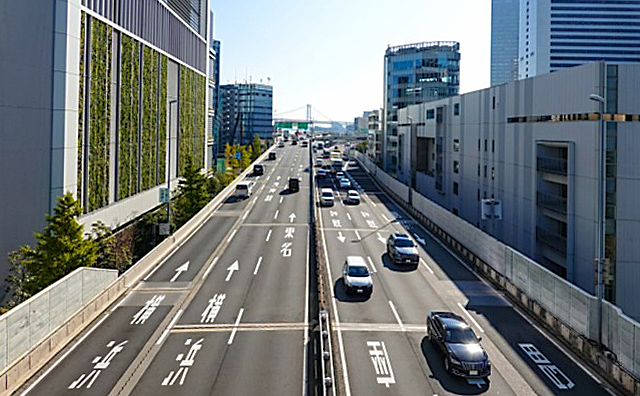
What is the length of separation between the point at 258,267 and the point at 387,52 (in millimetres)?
115684

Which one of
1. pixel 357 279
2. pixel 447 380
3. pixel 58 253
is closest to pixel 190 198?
pixel 58 253

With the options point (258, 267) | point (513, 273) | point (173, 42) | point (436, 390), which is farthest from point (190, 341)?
point (173, 42)

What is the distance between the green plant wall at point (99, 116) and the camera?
38.9 metres

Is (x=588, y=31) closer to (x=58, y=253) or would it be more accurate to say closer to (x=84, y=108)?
(x=84, y=108)

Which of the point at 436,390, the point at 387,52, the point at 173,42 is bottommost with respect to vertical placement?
the point at 436,390

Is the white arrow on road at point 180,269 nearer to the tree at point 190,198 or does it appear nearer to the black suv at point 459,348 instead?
the black suv at point 459,348

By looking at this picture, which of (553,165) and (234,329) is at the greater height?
(553,165)

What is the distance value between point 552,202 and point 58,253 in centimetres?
3041

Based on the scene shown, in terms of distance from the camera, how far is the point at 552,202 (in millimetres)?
36750

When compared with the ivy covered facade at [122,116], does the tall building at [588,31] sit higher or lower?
higher

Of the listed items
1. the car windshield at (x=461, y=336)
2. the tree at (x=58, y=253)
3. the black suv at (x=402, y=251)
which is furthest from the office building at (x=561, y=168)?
the tree at (x=58, y=253)

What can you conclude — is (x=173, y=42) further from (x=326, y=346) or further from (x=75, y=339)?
(x=326, y=346)

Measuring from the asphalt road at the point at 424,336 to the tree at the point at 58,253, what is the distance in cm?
1304

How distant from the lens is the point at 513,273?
3014 cm
